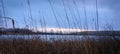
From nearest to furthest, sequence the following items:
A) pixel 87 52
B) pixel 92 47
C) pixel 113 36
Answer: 1. pixel 87 52
2. pixel 92 47
3. pixel 113 36

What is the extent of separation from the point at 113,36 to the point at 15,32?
2.76 meters

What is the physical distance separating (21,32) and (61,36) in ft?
5.23

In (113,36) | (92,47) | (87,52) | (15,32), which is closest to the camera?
(87,52)

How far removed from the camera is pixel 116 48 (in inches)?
215

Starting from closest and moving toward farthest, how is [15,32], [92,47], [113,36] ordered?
[92,47], [113,36], [15,32]

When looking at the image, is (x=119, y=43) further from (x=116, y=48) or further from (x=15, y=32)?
(x=15, y=32)

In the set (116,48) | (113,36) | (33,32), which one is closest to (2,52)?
(33,32)

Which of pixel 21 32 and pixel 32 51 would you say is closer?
pixel 32 51

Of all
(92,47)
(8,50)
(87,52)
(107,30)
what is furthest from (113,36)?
(8,50)

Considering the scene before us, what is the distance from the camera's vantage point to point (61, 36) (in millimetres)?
6609

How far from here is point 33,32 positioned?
653cm

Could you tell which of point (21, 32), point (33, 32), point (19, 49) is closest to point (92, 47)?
point (19, 49)

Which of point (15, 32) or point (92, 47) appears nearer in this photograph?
point (92, 47)

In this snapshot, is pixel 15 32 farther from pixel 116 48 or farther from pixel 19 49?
pixel 116 48
